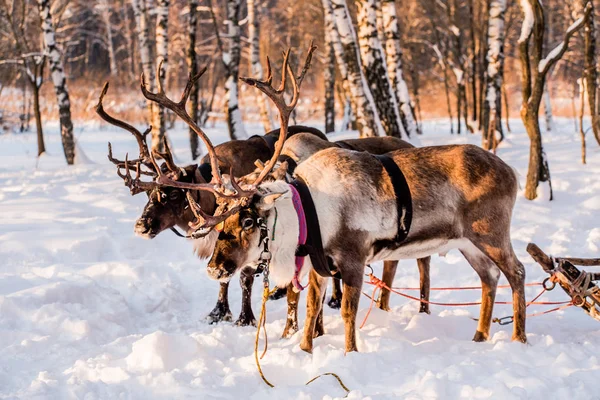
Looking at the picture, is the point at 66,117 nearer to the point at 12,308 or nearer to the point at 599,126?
the point at 12,308

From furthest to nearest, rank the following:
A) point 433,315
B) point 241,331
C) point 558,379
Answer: point 433,315, point 241,331, point 558,379

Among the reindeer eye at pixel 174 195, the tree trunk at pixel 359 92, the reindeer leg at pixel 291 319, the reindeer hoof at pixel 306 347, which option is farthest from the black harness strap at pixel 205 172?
the tree trunk at pixel 359 92

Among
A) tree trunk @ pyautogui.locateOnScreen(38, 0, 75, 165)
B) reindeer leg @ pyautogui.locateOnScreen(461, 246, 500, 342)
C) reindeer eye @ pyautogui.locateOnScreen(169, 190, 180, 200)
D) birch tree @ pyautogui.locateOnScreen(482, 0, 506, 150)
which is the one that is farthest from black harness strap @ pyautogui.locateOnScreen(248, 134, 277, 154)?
tree trunk @ pyautogui.locateOnScreen(38, 0, 75, 165)

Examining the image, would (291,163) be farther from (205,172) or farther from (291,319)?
(291,319)

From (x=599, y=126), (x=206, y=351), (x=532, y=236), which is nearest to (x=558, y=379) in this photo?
(x=206, y=351)

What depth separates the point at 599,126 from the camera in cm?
1323

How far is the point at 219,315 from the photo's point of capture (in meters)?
5.74

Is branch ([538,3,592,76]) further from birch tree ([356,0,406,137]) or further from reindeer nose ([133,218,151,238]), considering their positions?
reindeer nose ([133,218,151,238])

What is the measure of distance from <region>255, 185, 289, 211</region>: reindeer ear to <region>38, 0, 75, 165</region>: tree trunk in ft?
34.5

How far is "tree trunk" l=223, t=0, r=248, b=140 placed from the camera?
43.9 ft

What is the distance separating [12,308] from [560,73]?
43494mm

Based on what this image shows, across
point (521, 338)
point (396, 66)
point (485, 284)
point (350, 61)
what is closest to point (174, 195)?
point (485, 284)

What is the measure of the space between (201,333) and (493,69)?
11481mm

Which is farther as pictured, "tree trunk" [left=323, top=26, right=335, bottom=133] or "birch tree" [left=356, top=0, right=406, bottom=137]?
"tree trunk" [left=323, top=26, right=335, bottom=133]
